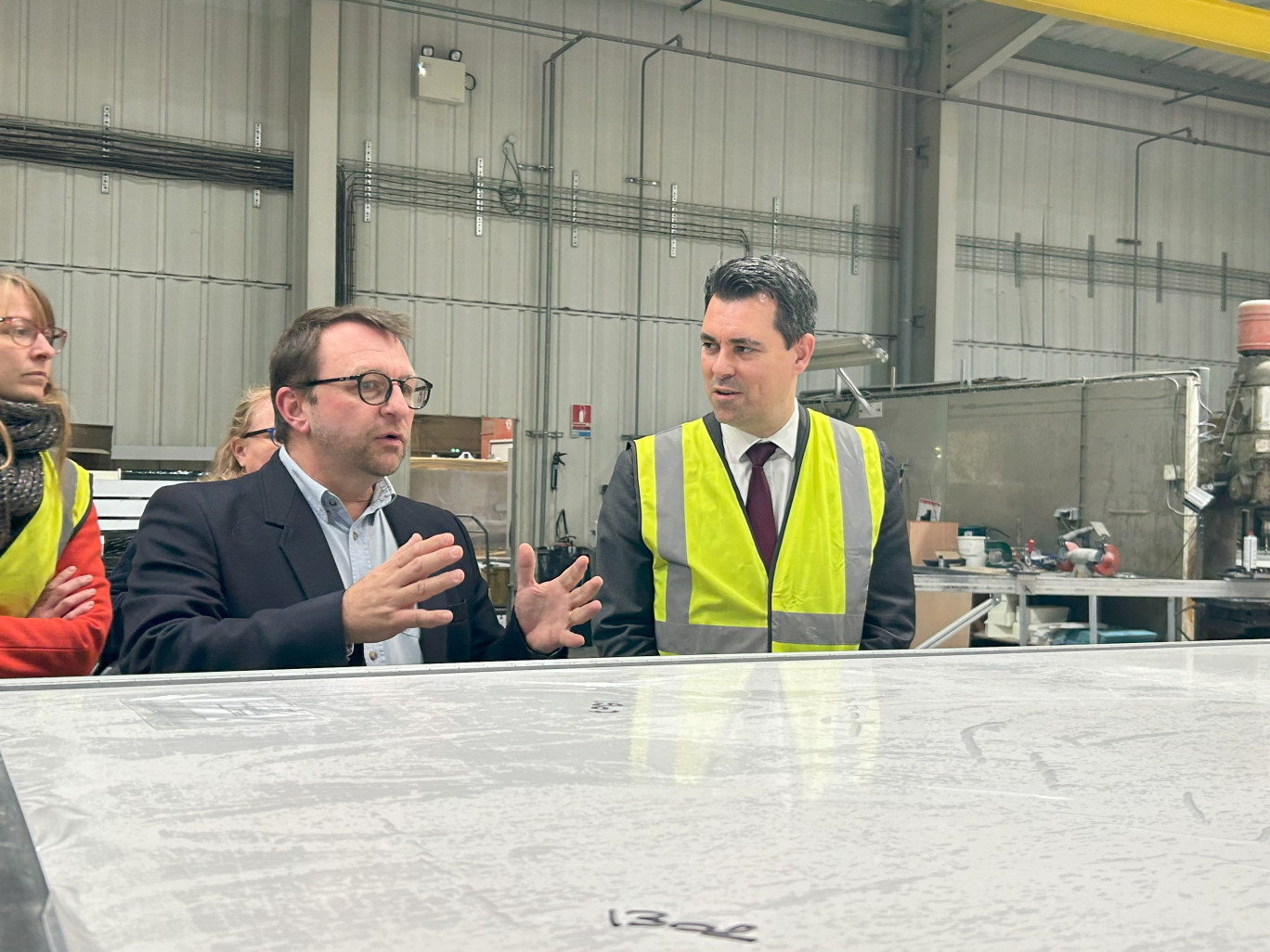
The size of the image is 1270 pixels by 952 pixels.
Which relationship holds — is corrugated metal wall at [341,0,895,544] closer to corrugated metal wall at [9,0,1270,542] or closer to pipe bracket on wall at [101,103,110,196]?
corrugated metal wall at [9,0,1270,542]

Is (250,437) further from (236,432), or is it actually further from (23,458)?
(23,458)

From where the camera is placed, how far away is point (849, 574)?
1.75 m

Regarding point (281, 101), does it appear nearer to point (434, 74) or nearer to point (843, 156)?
point (434, 74)

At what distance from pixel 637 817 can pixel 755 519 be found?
1254 mm

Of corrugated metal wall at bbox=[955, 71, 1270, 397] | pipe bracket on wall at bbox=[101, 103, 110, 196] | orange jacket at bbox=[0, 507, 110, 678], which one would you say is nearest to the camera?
orange jacket at bbox=[0, 507, 110, 678]

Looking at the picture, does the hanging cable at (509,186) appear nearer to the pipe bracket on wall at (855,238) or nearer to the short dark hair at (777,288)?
the pipe bracket on wall at (855,238)

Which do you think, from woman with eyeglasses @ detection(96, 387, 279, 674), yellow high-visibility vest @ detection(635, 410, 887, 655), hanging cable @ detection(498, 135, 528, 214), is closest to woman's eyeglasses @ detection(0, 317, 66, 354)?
woman with eyeglasses @ detection(96, 387, 279, 674)

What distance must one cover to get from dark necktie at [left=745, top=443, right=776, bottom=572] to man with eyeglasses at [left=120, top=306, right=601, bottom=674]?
0.33m

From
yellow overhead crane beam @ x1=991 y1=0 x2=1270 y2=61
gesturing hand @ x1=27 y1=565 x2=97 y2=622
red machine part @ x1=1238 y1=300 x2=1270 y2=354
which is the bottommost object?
gesturing hand @ x1=27 y1=565 x2=97 y2=622

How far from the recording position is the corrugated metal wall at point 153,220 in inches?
273

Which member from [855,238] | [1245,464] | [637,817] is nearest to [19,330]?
[637,817]

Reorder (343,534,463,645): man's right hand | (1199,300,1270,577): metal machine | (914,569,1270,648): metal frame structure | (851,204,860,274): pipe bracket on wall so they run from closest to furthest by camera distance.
→ (343,534,463,645): man's right hand
(914,569,1270,648): metal frame structure
(1199,300,1270,577): metal machine
(851,204,860,274): pipe bracket on wall

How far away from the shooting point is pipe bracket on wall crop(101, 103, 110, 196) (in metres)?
7.07

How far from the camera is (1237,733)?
0.79 metres
